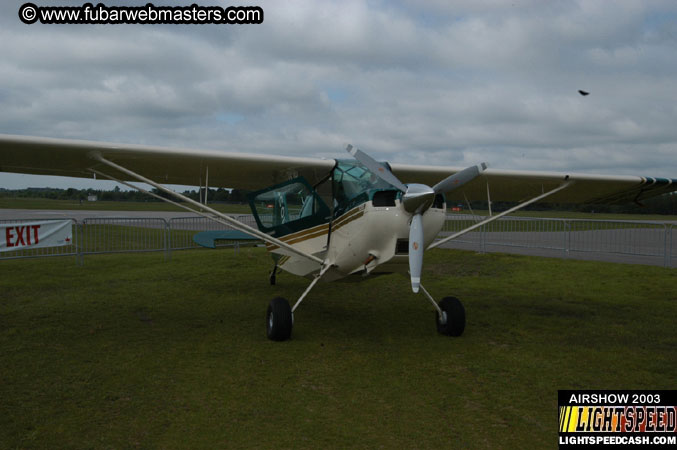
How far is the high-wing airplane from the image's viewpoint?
207 inches

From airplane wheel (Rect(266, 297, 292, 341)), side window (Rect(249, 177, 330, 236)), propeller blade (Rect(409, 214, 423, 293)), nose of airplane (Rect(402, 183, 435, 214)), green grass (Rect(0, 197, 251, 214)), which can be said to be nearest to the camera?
nose of airplane (Rect(402, 183, 435, 214))

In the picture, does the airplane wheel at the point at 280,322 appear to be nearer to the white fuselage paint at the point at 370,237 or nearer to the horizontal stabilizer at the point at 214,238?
the white fuselage paint at the point at 370,237

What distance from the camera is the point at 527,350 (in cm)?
554

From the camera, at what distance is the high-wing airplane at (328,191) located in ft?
17.2

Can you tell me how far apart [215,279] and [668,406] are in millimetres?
8702

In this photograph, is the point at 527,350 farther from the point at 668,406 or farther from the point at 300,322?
the point at 300,322

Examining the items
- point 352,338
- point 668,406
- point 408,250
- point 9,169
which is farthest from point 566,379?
point 9,169

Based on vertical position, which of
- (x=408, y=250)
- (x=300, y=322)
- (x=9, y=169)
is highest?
(x=9, y=169)

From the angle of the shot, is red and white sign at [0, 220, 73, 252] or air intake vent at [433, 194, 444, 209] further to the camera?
red and white sign at [0, 220, 73, 252]

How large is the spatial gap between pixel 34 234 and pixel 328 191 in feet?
23.9

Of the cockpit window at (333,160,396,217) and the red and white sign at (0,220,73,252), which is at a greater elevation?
the cockpit window at (333,160,396,217)

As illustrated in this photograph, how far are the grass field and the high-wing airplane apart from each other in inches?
32.1

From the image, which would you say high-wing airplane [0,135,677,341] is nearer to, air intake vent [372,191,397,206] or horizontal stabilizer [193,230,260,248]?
air intake vent [372,191,397,206]

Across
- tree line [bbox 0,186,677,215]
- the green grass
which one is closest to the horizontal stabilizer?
tree line [bbox 0,186,677,215]
